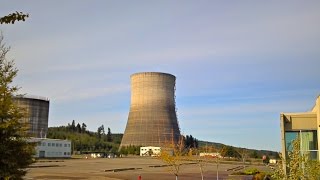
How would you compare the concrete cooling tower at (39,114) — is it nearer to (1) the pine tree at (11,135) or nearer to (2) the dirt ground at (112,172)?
(2) the dirt ground at (112,172)

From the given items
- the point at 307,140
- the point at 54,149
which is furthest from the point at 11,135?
the point at 54,149

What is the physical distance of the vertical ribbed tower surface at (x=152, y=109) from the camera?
5631 cm

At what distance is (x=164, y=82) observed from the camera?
2224 inches

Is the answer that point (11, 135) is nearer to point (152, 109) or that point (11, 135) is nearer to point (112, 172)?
point (112, 172)

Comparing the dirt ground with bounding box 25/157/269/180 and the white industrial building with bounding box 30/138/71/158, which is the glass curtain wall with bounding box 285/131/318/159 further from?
the white industrial building with bounding box 30/138/71/158

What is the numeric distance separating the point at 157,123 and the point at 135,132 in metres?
4.57

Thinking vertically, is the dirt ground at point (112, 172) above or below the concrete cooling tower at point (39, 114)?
below

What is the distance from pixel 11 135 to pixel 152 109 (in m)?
48.8

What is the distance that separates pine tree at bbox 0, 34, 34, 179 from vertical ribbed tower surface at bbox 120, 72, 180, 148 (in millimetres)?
47263

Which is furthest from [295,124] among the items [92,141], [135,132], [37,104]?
[92,141]

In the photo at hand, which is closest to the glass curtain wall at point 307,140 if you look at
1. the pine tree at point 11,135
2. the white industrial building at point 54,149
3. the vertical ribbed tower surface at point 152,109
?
the pine tree at point 11,135

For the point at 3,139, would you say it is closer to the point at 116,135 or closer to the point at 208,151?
the point at 208,151

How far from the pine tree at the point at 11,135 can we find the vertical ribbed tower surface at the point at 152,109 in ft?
155

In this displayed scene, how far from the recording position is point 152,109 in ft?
186
